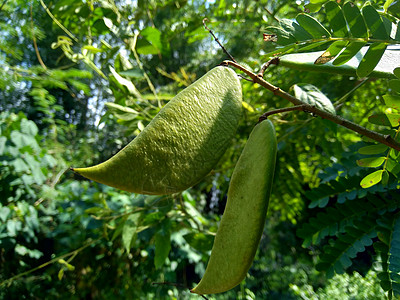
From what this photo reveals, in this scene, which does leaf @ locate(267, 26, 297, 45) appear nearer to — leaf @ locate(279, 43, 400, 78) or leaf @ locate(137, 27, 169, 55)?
leaf @ locate(279, 43, 400, 78)

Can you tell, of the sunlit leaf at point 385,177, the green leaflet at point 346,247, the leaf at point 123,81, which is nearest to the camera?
the sunlit leaf at point 385,177

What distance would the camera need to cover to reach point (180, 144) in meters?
0.27

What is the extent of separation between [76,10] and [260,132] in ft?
2.11

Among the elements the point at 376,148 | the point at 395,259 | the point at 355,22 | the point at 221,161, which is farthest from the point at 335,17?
the point at 221,161

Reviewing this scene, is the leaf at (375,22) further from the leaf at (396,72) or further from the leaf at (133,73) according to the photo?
the leaf at (133,73)

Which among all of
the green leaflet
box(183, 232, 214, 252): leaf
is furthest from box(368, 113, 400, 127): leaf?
box(183, 232, 214, 252): leaf

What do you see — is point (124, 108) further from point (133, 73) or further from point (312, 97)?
point (312, 97)

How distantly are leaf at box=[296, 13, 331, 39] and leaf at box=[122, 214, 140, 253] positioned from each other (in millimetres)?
503

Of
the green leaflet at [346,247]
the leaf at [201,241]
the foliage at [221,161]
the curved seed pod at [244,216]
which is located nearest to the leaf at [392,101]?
the foliage at [221,161]

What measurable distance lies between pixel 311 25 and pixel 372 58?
2.5 inches

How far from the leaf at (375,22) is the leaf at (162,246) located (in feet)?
1.68

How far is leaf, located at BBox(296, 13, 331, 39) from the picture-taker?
1.02 ft

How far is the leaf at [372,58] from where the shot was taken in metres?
0.29

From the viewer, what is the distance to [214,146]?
28 centimetres
